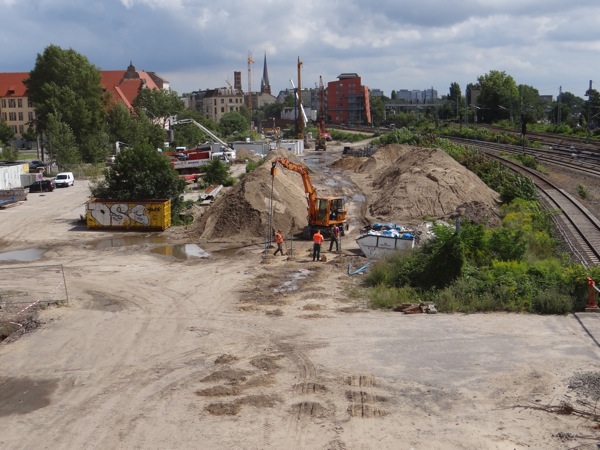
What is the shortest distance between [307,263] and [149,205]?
12301 mm

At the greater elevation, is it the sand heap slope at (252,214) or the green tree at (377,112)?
the green tree at (377,112)

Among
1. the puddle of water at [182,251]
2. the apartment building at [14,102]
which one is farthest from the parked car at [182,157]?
the apartment building at [14,102]

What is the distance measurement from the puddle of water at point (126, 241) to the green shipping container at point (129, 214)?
5.28 ft

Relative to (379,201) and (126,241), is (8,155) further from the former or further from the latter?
(379,201)

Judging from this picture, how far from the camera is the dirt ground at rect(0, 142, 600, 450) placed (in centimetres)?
1301

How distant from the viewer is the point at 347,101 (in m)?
188

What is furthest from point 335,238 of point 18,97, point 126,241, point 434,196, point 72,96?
point 18,97

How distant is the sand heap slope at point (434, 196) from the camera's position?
121ft

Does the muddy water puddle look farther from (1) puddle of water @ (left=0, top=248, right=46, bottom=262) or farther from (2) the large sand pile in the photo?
(1) puddle of water @ (left=0, top=248, right=46, bottom=262)

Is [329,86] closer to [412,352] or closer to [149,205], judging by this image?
[149,205]

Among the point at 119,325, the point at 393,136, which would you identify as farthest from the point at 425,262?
the point at 393,136

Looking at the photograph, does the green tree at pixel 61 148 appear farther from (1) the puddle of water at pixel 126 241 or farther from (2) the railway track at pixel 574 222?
(2) the railway track at pixel 574 222

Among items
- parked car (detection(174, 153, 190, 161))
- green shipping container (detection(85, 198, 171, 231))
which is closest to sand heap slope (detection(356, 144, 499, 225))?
green shipping container (detection(85, 198, 171, 231))

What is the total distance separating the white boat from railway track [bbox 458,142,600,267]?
640 centimetres
